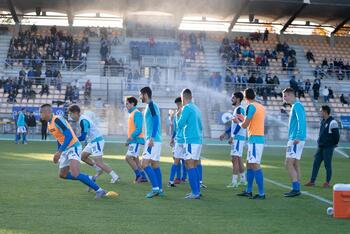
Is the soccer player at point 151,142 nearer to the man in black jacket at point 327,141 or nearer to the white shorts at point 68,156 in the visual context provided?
the white shorts at point 68,156

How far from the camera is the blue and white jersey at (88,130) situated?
12.1 metres

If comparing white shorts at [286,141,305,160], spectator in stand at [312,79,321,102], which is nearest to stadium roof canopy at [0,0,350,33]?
spectator in stand at [312,79,321,102]

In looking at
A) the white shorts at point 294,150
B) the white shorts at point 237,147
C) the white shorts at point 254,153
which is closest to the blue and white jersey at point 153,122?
the white shorts at point 254,153

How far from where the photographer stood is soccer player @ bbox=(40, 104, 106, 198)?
10.6 meters

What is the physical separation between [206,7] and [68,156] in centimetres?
3796

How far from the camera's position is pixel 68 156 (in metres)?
10.9

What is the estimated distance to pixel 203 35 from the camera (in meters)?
49.6

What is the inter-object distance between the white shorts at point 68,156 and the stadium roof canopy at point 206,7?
36.0 meters

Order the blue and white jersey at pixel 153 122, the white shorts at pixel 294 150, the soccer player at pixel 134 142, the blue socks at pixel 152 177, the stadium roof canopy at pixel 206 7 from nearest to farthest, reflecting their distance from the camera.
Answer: the blue socks at pixel 152 177 < the blue and white jersey at pixel 153 122 < the white shorts at pixel 294 150 < the soccer player at pixel 134 142 < the stadium roof canopy at pixel 206 7

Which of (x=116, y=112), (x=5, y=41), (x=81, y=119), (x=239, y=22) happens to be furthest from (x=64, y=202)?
(x=239, y=22)

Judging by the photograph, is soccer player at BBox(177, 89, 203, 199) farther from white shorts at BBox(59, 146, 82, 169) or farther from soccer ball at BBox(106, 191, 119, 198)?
white shorts at BBox(59, 146, 82, 169)

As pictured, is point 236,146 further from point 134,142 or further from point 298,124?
point 134,142

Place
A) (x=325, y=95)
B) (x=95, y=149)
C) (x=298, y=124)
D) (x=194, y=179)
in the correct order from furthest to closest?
(x=325, y=95) < (x=95, y=149) < (x=298, y=124) < (x=194, y=179)

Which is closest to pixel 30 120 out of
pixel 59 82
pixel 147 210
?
pixel 59 82
